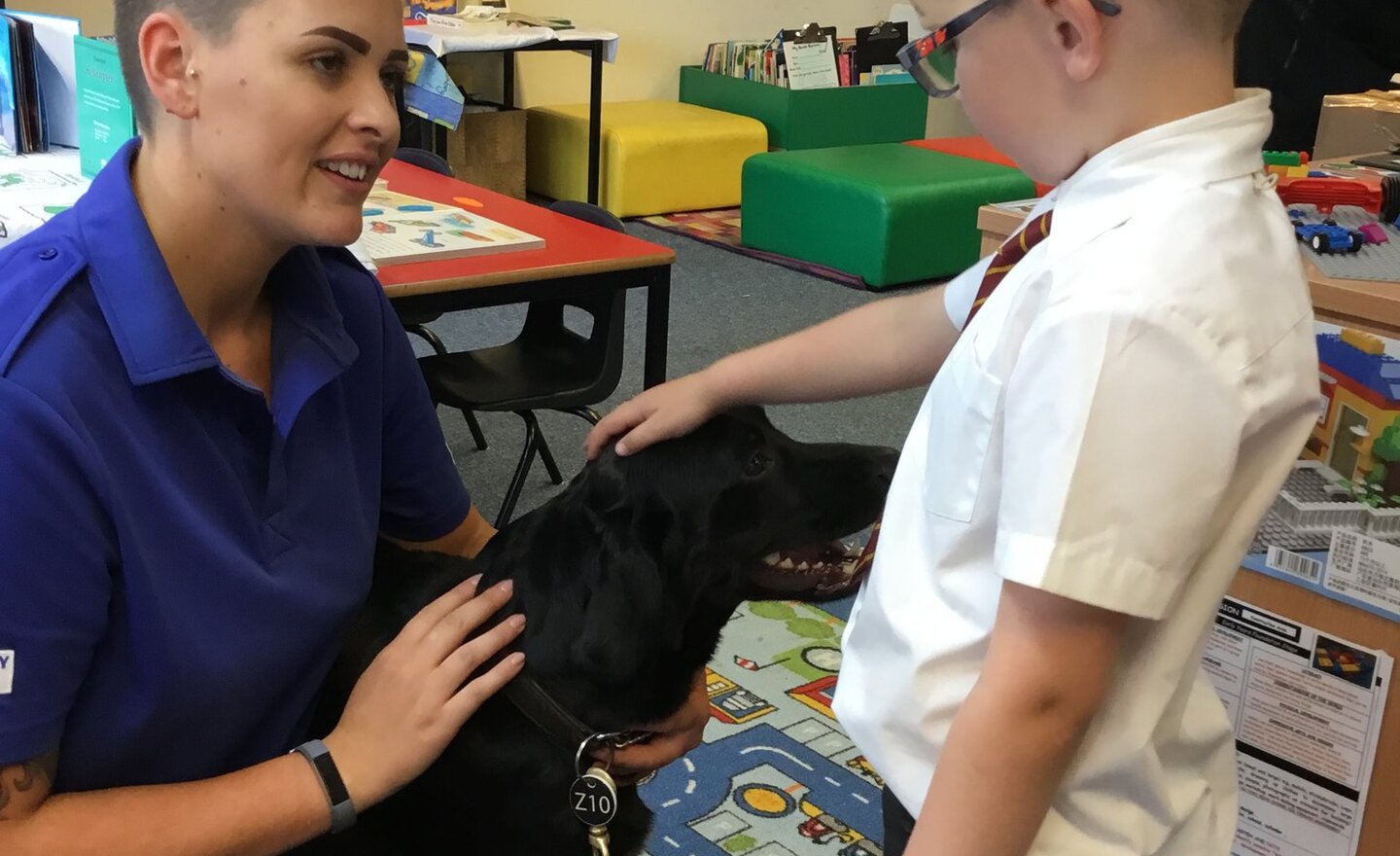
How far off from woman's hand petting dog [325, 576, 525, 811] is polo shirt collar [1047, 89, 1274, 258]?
70 cm

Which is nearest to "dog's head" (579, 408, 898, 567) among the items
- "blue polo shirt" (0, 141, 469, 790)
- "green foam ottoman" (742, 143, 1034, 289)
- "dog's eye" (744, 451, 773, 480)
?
"dog's eye" (744, 451, 773, 480)

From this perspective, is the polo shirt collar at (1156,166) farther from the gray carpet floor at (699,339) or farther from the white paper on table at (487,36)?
the white paper on table at (487,36)

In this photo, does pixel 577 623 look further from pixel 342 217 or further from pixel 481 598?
pixel 342 217

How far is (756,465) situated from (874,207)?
3.73 metres

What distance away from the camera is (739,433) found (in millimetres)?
1420

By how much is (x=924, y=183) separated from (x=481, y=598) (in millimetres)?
4152

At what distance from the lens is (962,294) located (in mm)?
1087

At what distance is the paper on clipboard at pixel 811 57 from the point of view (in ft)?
21.3

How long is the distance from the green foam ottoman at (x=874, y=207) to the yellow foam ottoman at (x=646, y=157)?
0.53 meters

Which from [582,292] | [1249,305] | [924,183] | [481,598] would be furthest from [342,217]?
[924,183]

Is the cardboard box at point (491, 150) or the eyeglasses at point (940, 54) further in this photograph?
the cardboard box at point (491, 150)

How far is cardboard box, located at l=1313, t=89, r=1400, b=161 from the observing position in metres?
2.63

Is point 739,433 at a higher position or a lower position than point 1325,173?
lower

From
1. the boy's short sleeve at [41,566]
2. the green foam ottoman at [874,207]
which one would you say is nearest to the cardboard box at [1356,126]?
the green foam ottoman at [874,207]
